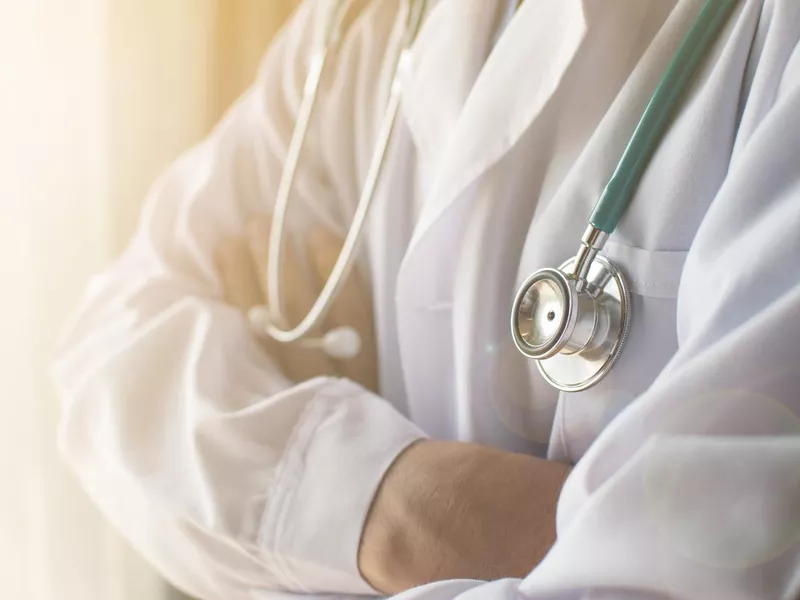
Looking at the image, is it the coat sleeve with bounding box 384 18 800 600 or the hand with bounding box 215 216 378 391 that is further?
the hand with bounding box 215 216 378 391

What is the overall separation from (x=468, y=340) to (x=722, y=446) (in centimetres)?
24

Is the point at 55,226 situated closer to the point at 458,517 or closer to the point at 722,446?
the point at 458,517

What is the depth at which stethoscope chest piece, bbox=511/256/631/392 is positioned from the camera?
15.2 inches

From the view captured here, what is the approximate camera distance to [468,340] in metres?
0.52

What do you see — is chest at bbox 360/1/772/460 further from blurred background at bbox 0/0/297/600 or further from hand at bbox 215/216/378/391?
blurred background at bbox 0/0/297/600

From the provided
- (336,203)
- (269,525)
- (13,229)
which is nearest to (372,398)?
(269,525)

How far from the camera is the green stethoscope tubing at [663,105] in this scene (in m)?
0.40

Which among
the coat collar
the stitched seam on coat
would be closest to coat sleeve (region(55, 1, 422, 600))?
the stitched seam on coat

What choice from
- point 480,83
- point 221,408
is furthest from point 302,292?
point 480,83

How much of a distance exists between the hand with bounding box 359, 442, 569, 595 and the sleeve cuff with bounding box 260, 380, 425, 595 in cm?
1

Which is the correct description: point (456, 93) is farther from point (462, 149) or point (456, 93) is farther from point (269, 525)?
point (269, 525)

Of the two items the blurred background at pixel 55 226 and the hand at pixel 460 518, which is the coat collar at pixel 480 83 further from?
the blurred background at pixel 55 226

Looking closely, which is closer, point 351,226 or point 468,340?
point 468,340

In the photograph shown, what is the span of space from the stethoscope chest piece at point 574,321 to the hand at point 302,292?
0.28 m
